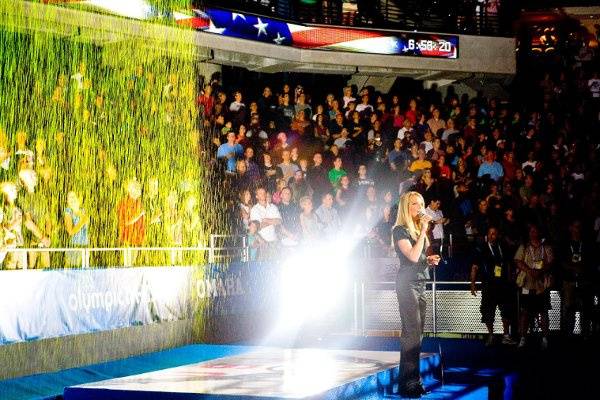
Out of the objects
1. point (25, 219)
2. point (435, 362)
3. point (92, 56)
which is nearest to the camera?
point (435, 362)

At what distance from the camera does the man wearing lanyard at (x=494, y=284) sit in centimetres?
1589

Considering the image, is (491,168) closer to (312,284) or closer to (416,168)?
(416,168)

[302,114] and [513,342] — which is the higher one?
[302,114]

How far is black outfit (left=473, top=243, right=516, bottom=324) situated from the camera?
15.9 meters

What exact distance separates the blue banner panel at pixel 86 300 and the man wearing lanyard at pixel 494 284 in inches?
194

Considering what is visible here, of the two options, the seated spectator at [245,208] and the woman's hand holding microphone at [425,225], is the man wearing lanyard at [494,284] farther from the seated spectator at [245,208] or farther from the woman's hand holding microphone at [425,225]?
the woman's hand holding microphone at [425,225]

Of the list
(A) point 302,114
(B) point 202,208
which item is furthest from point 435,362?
(A) point 302,114

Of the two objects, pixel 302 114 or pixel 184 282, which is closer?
pixel 184 282

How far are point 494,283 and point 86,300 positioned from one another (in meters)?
7.05

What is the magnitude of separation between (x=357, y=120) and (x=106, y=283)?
36.8 feet

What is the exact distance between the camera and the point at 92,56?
2106 cm

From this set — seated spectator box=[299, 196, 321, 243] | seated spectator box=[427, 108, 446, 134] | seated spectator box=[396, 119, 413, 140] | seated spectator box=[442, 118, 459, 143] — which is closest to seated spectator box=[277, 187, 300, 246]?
seated spectator box=[299, 196, 321, 243]

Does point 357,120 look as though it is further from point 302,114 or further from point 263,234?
point 263,234

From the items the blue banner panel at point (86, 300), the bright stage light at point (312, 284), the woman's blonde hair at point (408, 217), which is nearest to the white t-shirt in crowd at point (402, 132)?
the bright stage light at point (312, 284)
